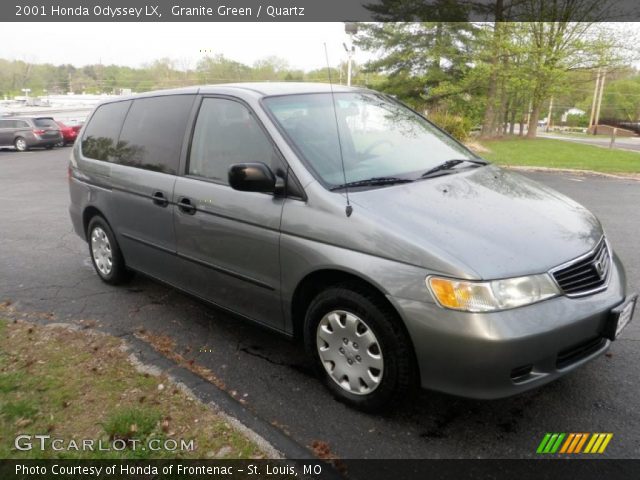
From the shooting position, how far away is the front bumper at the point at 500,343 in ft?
7.41

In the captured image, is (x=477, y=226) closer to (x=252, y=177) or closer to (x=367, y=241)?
(x=367, y=241)

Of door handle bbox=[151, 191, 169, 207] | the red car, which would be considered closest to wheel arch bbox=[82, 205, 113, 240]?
door handle bbox=[151, 191, 169, 207]

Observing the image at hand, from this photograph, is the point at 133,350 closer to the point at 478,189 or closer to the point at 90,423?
the point at 90,423

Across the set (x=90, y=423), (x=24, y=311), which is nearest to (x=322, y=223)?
(x=90, y=423)

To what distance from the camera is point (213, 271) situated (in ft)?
11.4

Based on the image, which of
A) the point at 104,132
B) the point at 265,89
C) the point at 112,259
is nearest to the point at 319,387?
the point at 265,89

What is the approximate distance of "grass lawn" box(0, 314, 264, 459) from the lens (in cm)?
244

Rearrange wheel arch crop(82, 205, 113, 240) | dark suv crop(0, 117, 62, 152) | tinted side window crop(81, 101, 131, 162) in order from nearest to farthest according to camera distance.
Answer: tinted side window crop(81, 101, 131, 162) < wheel arch crop(82, 205, 113, 240) < dark suv crop(0, 117, 62, 152)

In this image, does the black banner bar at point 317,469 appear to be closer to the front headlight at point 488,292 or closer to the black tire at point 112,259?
the front headlight at point 488,292

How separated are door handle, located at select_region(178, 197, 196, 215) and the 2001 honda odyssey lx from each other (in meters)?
0.01

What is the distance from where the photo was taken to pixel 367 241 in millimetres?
2572

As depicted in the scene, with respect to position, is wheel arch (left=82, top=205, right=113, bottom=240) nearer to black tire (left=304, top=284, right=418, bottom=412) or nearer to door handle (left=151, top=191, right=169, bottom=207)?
door handle (left=151, top=191, right=169, bottom=207)

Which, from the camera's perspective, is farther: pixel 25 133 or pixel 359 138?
pixel 25 133

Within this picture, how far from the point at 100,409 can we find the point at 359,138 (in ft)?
7.55
